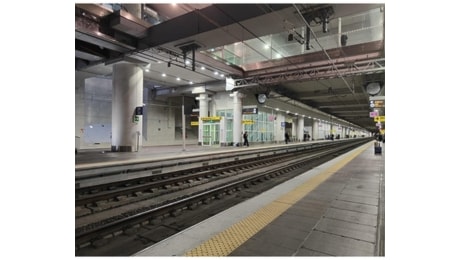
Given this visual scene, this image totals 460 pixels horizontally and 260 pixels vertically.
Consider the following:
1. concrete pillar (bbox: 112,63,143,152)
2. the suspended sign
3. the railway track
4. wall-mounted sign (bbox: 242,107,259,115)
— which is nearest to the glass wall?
wall-mounted sign (bbox: 242,107,259,115)

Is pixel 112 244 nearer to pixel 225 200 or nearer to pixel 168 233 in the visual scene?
pixel 168 233

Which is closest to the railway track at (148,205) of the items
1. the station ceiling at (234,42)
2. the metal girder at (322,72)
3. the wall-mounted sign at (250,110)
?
the station ceiling at (234,42)

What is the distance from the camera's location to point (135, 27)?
9.86 m

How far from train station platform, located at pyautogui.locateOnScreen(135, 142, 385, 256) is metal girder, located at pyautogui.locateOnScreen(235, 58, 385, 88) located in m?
8.89

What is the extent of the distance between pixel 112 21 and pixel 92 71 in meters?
6.40

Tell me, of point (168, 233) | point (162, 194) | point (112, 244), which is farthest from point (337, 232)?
point (162, 194)

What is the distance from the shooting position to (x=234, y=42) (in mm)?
10000

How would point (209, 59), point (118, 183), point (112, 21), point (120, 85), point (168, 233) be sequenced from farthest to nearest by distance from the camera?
point (209, 59) → point (120, 85) → point (112, 21) → point (118, 183) → point (168, 233)

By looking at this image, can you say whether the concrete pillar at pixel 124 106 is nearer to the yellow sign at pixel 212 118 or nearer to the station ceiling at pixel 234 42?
the station ceiling at pixel 234 42

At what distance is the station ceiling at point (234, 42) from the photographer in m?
7.82

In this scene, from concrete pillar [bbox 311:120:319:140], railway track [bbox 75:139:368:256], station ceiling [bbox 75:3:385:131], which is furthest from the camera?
concrete pillar [bbox 311:120:319:140]

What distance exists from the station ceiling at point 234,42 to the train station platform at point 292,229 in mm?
4156

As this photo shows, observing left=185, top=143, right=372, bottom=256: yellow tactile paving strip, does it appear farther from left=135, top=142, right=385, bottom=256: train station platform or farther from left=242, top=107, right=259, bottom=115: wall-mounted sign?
left=242, top=107, right=259, bottom=115: wall-mounted sign

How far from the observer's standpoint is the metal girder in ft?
40.7
